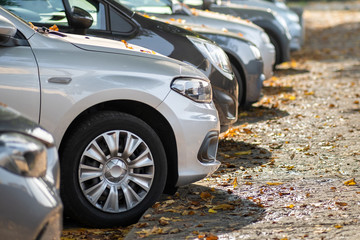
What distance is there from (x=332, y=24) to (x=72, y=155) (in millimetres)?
26769

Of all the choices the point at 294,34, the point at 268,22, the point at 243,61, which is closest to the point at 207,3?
the point at 243,61

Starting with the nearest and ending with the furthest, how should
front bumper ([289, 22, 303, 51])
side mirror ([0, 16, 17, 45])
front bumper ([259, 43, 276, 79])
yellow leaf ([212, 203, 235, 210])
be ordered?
side mirror ([0, 16, 17, 45]) < yellow leaf ([212, 203, 235, 210]) < front bumper ([259, 43, 276, 79]) < front bumper ([289, 22, 303, 51])

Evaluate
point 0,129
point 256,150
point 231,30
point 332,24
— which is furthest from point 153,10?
point 332,24

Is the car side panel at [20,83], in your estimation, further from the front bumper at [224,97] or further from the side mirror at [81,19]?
the front bumper at [224,97]

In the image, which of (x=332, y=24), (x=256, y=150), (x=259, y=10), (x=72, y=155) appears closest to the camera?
(x=72, y=155)

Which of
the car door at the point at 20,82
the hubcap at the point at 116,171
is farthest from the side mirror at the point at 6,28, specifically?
the hubcap at the point at 116,171

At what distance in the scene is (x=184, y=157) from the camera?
5.71 m

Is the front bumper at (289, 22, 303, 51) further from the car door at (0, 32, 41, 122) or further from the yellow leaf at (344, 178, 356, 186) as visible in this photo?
the car door at (0, 32, 41, 122)

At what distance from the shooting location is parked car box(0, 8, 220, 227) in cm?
513

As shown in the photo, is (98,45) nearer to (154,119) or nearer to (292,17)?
(154,119)

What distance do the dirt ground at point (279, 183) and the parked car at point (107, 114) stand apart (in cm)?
28

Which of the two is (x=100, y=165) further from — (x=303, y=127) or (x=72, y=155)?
(x=303, y=127)

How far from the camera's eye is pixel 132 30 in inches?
296

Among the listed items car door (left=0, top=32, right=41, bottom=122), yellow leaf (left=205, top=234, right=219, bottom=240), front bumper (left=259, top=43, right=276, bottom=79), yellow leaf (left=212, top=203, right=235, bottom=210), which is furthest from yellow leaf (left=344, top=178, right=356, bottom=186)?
front bumper (left=259, top=43, right=276, bottom=79)
